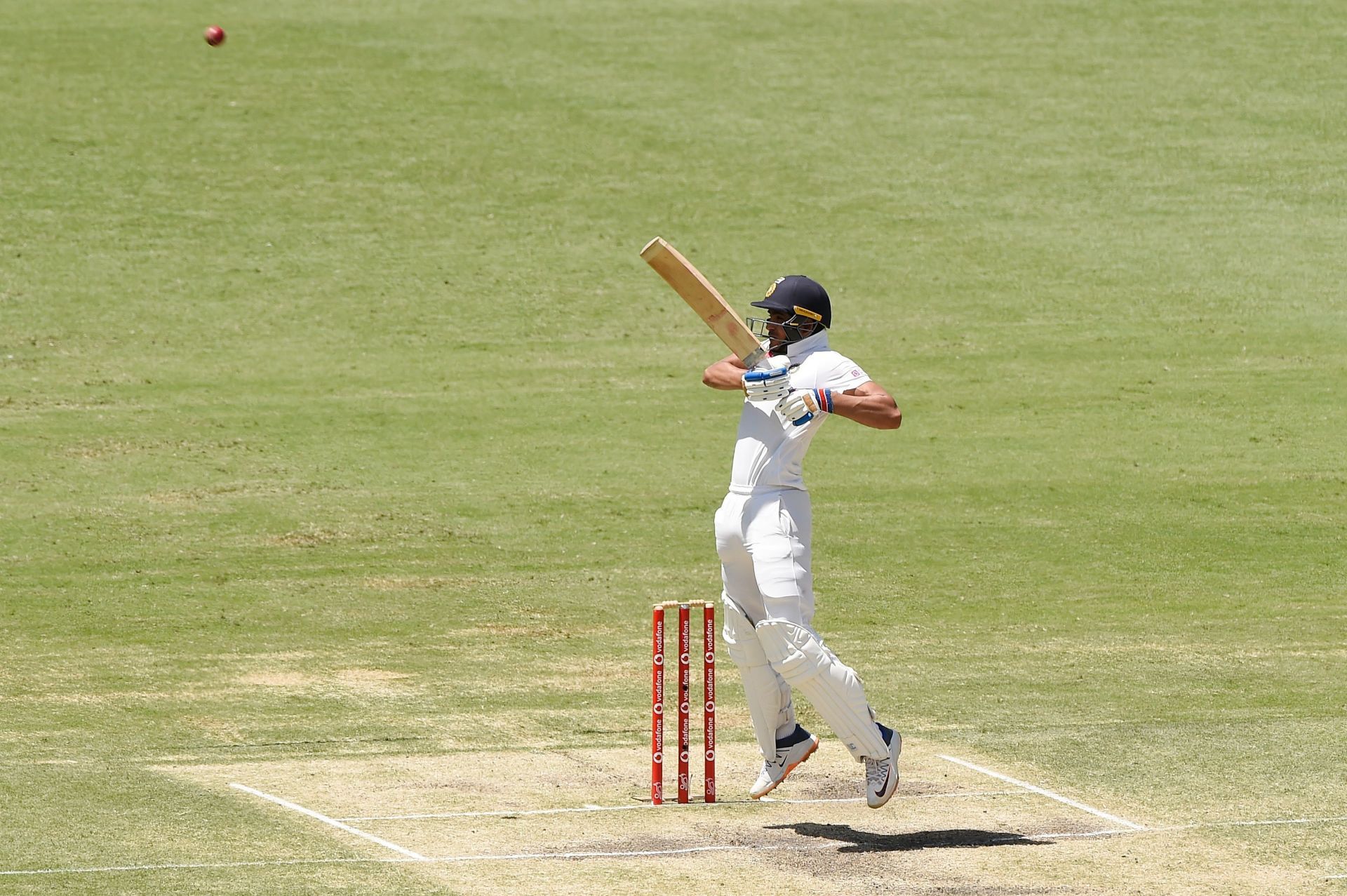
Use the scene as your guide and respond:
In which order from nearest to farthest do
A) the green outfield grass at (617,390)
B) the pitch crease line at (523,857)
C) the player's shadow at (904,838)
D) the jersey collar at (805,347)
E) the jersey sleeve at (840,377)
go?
the pitch crease line at (523,857)
the player's shadow at (904,838)
the jersey sleeve at (840,377)
the jersey collar at (805,347)
the green outfield grass at (617,390)

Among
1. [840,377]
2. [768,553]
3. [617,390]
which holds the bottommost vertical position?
[617,390]

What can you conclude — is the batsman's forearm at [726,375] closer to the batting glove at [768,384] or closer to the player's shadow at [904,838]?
the batting glove at [768,384]

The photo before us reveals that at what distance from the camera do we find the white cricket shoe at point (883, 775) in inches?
338

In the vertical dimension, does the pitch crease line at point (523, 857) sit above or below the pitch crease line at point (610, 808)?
above

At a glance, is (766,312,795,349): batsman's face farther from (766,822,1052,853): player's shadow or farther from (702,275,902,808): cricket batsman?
(766,822,1052,853): player's shadow

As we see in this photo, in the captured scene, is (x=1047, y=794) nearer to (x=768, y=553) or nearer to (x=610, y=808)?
(x=768, y=553)

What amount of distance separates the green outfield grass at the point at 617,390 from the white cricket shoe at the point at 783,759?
1.36ft

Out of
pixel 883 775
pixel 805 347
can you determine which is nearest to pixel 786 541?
pixel 805 347

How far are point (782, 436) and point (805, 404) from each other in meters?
0.32

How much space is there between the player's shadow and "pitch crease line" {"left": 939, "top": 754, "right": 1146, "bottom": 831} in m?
0.46

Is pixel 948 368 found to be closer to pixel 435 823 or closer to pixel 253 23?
pixel 435 823

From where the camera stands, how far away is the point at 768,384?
28.1 feet

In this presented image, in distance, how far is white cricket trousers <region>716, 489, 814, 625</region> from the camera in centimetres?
854

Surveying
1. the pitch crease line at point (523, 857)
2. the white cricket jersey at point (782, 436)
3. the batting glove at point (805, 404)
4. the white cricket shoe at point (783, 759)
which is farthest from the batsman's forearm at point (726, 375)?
the pitch crease line at point (523, 857)
